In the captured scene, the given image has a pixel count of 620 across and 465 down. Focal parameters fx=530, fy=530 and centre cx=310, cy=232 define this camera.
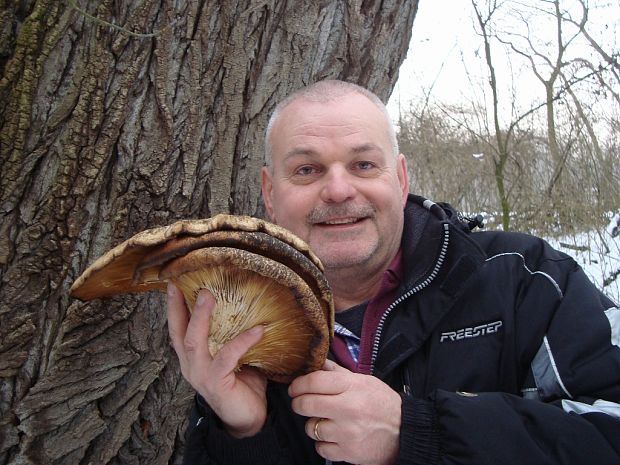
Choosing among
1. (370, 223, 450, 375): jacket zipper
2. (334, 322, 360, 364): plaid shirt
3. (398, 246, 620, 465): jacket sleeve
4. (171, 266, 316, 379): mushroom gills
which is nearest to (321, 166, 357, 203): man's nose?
(370, 223, 450, 375): jacket zipper

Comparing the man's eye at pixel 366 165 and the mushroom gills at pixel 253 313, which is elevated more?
the man's eye at pixel 366 165

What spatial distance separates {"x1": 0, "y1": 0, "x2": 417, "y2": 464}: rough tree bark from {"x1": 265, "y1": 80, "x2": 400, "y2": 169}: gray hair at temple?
84 millimetres

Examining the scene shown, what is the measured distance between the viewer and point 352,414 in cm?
162

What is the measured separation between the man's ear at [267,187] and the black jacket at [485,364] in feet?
2.20

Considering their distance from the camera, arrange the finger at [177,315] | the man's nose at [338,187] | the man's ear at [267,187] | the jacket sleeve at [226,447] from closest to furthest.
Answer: the finger at [177,315], the jacket sleeve at [226,447], the man's nose at [338,187], the man's ear at [267,187]

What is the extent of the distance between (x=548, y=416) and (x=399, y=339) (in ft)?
1.91

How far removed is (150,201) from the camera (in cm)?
227

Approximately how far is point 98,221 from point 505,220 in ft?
20.4

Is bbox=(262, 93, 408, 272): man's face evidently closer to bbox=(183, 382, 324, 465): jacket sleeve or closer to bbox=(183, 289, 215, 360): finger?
bbox=(183, 382, 324, 465): jacket sleeve

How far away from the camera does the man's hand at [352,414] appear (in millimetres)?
1622

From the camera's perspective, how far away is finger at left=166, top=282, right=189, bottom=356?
1608 mm

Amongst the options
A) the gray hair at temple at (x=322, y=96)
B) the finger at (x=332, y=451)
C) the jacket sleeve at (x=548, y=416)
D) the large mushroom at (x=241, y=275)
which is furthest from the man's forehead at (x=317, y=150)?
the finger at (x=332, y=451)

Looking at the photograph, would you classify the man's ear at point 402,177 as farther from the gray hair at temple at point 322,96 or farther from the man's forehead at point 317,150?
the man's forehead at point 317,150

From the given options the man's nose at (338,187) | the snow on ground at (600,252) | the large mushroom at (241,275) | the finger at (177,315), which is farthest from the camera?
the snow on ground at (600,252)
